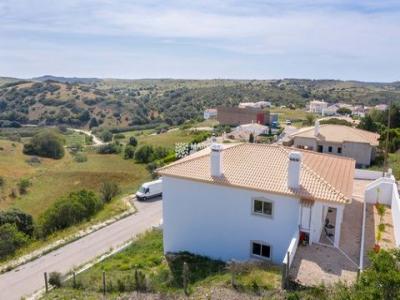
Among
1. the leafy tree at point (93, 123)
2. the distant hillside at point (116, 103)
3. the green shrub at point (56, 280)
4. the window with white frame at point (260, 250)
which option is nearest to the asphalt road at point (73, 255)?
the green shrub at point (56, 280)

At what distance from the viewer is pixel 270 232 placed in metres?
19.0

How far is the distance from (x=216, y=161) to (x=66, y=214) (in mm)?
18932

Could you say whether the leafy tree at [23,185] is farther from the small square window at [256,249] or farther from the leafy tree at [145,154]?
the small square window at [256,249]

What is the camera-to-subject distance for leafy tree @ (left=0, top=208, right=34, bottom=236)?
108 feet

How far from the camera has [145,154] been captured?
2534 inches

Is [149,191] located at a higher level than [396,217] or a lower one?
lower

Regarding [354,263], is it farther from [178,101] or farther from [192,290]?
[178,101]

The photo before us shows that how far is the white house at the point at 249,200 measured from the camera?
59.6 ft

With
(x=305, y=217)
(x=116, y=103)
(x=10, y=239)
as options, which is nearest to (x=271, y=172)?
(x=305, y=217)

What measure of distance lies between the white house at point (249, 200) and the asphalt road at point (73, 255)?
21.6 feet

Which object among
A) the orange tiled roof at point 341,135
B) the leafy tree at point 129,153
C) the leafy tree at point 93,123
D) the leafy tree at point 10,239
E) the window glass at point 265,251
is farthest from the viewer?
the leafy tree at point 93,123

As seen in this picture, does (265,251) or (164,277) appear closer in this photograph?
(164,277)

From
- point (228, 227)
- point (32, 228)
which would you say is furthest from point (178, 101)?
point (228, 227)

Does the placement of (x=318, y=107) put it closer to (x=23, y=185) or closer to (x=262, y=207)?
(x=23, y=185)
